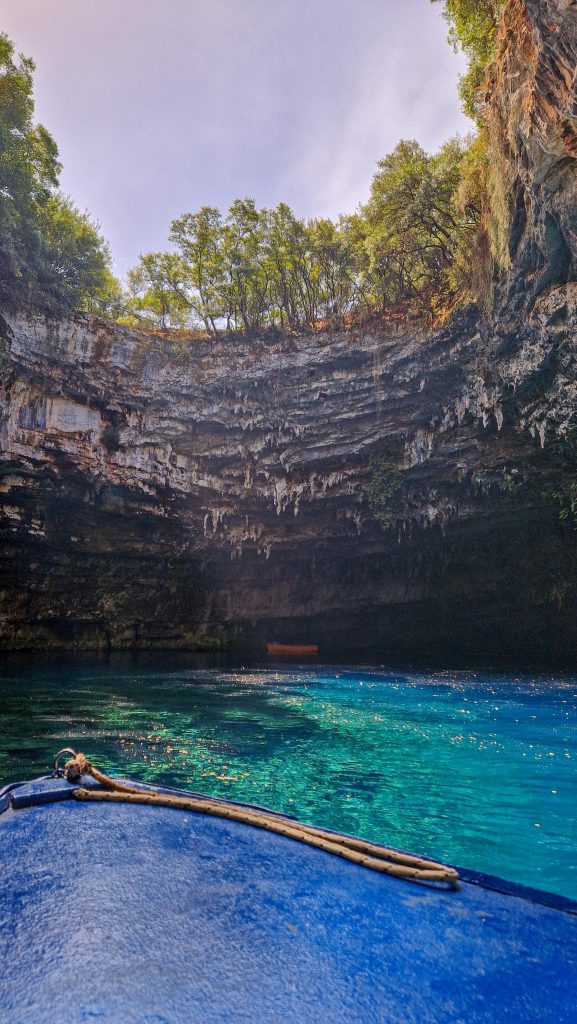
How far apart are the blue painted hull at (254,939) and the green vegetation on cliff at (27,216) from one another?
18081mm

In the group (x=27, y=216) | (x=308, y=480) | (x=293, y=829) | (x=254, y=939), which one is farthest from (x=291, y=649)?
(x=254, y=939)

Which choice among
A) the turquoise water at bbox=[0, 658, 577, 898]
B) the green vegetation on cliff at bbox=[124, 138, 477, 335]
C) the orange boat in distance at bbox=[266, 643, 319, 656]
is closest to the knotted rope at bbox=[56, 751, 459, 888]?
the turquoise water at bbox=[0, 658, 577, 898]

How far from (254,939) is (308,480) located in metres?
18.6

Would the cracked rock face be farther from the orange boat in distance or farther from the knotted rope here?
the knotted rope

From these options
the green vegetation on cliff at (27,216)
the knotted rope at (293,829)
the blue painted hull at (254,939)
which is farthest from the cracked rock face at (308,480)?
the blue painted hull at (254,939)

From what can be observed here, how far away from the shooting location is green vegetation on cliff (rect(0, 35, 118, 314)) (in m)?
16.3

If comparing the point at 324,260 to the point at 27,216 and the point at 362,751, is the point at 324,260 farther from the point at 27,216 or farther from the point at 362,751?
the point at 362,751

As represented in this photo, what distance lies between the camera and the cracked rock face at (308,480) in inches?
603

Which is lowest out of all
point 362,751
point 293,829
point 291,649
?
point 291,649

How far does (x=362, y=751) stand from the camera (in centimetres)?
673

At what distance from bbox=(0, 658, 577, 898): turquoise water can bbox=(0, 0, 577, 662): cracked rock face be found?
7586 millimetres

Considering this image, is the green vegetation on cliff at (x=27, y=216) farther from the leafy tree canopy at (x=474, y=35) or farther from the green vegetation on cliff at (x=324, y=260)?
the leafy tree canopy at (x=474, y=35)

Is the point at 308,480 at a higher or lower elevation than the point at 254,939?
higher

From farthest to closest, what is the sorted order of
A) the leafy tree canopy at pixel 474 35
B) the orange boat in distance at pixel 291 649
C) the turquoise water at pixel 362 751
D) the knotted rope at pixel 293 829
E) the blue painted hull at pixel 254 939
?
the orange boat in distance at pixel 291 649 < the leafy tree canopy at pixel 474 35 < the turquoise water at pixel 362 751 < the knotted rope at pixel 293 829 < the blue painted hull at pixel 254 939
